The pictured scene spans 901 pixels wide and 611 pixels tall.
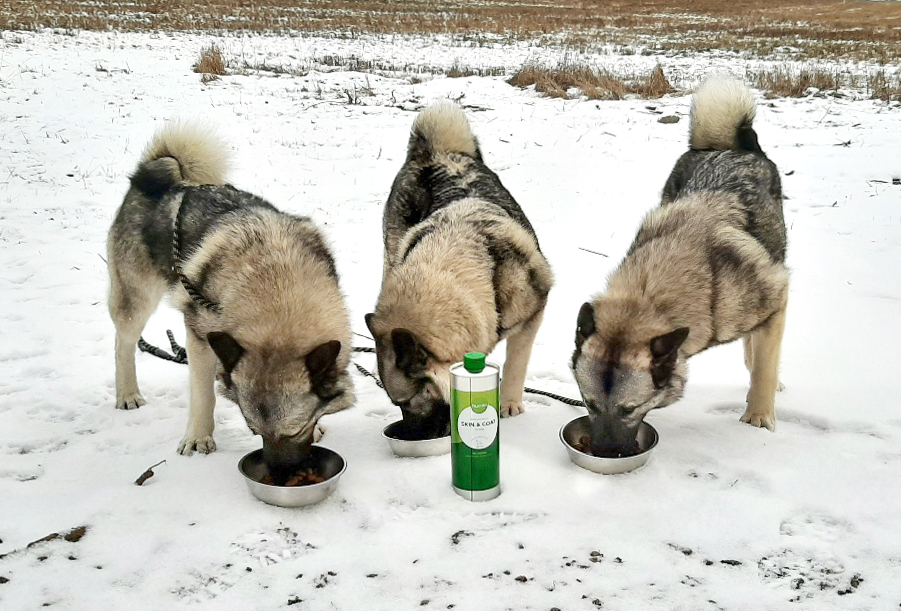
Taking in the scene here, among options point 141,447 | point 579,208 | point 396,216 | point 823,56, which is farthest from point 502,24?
point 141,447

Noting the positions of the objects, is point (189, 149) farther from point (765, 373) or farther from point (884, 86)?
point (884, 86)

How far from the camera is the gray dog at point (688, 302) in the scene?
126 inches

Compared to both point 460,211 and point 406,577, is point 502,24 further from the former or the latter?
point 406,577

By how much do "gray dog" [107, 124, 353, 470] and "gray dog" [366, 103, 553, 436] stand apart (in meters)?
0.30

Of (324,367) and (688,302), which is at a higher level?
(688,302)

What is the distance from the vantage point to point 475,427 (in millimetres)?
3033

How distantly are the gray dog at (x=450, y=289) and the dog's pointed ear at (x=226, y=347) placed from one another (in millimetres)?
660

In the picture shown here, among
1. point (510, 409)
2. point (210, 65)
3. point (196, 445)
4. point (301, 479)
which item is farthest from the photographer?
point (210, 65)

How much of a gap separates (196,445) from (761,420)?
3.20 metres

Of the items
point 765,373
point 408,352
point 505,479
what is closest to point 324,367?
point 408,352

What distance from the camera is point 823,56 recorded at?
57.7 feet

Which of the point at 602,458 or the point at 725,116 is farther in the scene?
the point at 725,116

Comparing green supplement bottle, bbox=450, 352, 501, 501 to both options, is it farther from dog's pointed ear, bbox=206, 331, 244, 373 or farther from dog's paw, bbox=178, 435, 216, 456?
dog's paw, bbox=178, 435, 216, 456

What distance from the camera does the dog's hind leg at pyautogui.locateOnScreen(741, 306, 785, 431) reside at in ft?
12.8
